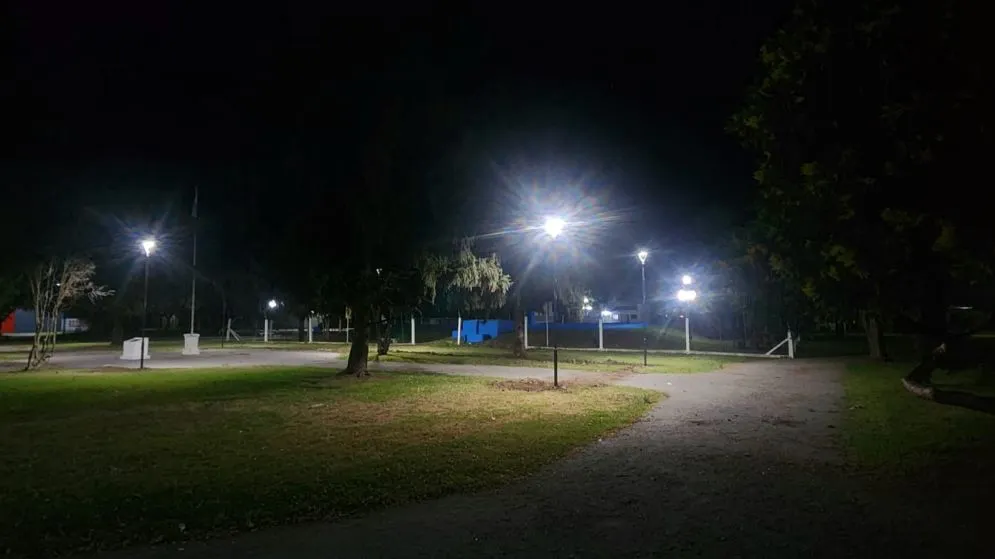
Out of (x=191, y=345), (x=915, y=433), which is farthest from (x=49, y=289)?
(x=915, y=433)

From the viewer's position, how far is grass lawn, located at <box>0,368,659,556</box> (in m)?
5.84

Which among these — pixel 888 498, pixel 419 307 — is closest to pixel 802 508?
pixel 888 498

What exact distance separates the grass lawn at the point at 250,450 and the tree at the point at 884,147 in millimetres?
4234

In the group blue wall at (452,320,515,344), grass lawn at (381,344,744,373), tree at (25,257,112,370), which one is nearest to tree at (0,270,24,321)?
tree at (25,257,112,370)

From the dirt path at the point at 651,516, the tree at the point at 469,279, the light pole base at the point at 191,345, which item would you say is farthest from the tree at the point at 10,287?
the dirt path at the point at 651,516

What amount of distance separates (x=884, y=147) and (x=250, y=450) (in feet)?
27.9

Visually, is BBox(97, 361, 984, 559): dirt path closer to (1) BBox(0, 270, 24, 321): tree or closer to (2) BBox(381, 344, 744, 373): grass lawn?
(2) BBox(381, 344, 744, 373): grass lawn

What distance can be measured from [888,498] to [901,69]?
14.0 feet

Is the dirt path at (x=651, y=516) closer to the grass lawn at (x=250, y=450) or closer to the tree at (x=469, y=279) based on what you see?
the grass lawn at (x=250, y=450)

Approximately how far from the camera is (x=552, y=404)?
12789 mm

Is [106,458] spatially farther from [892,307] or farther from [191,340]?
[191,340]

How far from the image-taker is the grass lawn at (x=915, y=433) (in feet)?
24.5

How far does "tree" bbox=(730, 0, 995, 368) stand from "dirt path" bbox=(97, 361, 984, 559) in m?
2.27

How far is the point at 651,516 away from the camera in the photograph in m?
5.69
